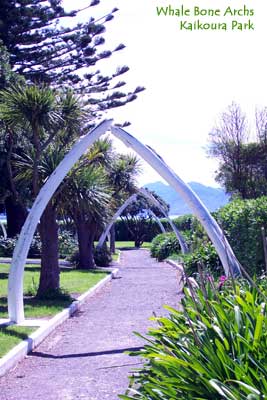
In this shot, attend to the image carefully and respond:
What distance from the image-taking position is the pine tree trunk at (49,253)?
1414 centimetres

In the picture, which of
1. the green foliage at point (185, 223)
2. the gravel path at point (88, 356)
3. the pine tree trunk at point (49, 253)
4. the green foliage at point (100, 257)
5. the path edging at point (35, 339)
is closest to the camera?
the gravel path at point (88, 356)

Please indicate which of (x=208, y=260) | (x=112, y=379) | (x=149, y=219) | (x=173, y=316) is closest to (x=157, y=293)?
(x=208, y=260)

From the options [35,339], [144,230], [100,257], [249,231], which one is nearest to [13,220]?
[100,257]

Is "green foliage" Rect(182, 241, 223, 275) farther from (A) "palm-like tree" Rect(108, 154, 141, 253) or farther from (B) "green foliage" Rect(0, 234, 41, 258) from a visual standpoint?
(B) "green foliage" Rect(0, 234, 41, 258)

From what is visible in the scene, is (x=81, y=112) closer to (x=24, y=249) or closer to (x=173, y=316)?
(x=24, y=249)

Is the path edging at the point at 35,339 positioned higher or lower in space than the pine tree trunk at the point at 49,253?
lower

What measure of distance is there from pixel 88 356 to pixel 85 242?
1723cm

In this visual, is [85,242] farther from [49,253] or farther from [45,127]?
[45,127]

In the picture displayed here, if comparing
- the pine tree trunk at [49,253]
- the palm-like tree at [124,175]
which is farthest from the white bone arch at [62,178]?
the palm-like tree at [124,175]

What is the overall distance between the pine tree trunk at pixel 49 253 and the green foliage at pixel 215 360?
920cm

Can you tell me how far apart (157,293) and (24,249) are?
20.9 ft

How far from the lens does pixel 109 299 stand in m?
15.4

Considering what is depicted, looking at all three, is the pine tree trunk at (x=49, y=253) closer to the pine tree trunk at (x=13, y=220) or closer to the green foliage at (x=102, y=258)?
the green foliage at (x=102, y=258)

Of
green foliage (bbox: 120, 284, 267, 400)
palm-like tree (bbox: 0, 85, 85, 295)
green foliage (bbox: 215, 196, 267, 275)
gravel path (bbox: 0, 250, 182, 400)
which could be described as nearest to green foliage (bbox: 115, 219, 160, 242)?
gravel path (bbox: 0, 250, 182, 400)
